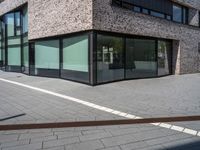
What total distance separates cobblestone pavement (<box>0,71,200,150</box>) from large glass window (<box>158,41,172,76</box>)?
7.30m

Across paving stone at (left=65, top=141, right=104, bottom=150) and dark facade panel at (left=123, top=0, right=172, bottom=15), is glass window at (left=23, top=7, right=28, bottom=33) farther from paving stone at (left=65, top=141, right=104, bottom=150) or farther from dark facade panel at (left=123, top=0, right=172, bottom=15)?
paving stone at (left=65, top=141, right=104, bottom=150)

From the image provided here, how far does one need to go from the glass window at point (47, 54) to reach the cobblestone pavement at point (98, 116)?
4723mm

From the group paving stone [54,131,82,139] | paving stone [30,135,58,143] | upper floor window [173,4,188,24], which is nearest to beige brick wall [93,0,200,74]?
upper floor window [173,4,188,24]

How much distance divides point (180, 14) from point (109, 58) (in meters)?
9.73

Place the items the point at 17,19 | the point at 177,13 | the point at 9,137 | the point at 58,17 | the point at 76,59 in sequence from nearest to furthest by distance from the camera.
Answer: the point at 9,137 → the point at 76,59 → the point at 58,17 → the point at 177,13 → the point at 17,19

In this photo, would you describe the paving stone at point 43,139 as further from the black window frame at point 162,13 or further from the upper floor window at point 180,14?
the upper floor window at point 180,14

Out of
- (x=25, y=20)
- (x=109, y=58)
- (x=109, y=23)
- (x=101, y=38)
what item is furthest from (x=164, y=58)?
(x=25, y=20)

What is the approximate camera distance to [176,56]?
2083 centimetres

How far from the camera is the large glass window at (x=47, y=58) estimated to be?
1681 centimetres

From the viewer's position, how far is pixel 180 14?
21.2 meters

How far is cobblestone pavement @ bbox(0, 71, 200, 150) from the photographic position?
199 inches

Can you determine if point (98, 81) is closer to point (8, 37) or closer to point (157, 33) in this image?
point (157, 33)

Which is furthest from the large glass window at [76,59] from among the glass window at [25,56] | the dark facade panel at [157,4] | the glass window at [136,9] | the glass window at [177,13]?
the glass window at [177,13]

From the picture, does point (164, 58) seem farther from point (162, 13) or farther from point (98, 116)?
point (98, 116)
